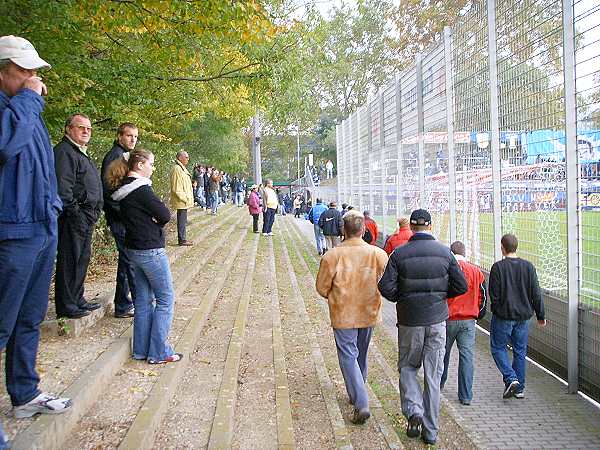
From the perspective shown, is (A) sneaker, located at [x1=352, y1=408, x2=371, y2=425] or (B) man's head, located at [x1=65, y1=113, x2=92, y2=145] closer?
(A) sneaker, located at [x1=352, y1=408, x2=371, y2=425]

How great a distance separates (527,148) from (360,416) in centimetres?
404

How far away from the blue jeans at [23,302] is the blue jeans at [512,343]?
425 centimetres

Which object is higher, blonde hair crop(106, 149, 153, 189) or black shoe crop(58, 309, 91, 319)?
blonde hair crop(106, 149, 153, 189)

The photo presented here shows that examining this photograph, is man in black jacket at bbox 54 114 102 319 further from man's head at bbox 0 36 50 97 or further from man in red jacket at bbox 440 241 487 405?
man in red jacket at bbox 440 241 487 405

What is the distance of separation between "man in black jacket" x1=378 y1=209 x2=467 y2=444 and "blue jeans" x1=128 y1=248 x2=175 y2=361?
185 centimetres

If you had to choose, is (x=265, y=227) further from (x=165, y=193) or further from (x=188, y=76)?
(x=188, y=76)

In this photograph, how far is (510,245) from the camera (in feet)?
19.0

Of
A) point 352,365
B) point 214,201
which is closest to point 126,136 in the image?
point 352,365

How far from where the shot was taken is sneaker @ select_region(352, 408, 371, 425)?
15.2ft

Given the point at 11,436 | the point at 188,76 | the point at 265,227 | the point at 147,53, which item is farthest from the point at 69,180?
the point at 265,227

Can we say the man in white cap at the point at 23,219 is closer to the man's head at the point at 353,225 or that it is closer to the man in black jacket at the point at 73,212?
the man in black jacket at the point at 73,212

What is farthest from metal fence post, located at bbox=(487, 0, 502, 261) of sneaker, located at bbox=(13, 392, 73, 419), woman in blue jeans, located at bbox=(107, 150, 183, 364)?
sneaker, located at bbox=(13, 392, 73, 419)

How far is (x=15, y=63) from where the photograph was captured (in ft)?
10.2

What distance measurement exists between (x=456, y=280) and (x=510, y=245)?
148 centimetres
